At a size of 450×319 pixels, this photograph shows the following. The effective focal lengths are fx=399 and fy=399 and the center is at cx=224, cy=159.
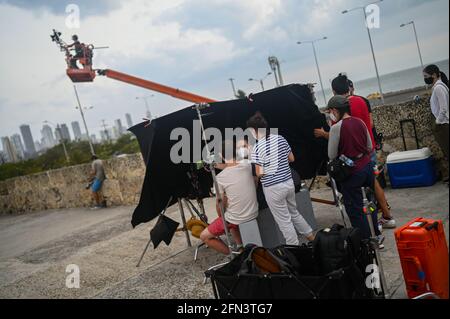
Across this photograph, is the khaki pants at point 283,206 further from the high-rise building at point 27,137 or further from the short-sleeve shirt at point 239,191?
the high-rise building at point 27,137

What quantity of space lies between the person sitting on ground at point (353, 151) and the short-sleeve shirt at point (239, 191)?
932 mm

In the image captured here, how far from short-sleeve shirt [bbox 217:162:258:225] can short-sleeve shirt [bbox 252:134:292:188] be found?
0.23 meters

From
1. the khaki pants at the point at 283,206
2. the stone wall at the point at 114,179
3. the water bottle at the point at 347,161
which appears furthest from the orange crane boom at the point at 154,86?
→ the water bottle at the point at 347,161

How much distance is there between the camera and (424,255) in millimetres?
2840

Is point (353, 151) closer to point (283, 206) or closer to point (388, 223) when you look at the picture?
point (283, 206)

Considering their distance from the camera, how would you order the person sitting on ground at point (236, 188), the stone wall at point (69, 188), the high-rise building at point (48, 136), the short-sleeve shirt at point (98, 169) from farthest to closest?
the high-rise building at point (48, 136), the short-sleeve shirt at point (98, 169), the stone wall at point (69, 188), the person sitting on ground at point (236, 188)

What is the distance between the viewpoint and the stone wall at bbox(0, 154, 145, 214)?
10.5 m

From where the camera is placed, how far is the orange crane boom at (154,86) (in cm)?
1087

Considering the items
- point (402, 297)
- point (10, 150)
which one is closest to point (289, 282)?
point (402, 297)

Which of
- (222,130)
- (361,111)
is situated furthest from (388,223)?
(222,130)

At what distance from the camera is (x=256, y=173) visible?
418 centimetres

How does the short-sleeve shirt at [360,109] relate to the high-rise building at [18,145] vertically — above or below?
below

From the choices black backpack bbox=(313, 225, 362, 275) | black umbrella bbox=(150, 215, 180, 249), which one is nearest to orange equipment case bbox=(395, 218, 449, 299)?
black backpack bbox=(313, 225, 362, 275)
